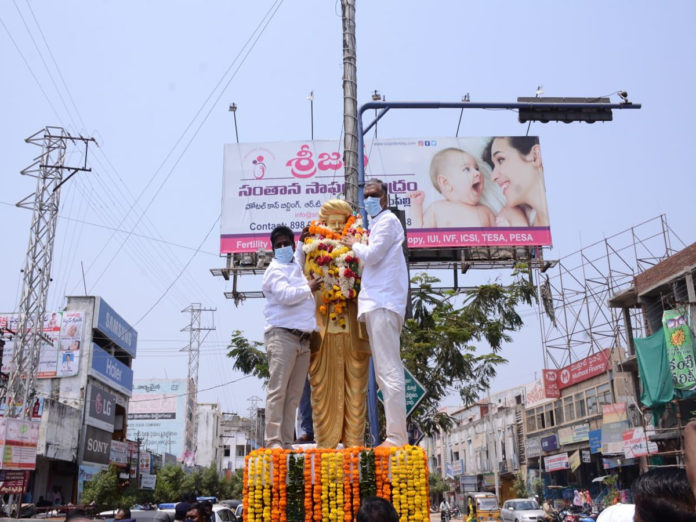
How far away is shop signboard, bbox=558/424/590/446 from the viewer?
32781 mm

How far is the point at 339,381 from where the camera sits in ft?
19.1

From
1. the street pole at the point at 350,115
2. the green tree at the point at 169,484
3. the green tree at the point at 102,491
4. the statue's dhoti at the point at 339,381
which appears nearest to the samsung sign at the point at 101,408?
the green tree at the point at 102,491

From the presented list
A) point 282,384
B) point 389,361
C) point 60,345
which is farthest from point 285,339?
point 60,345

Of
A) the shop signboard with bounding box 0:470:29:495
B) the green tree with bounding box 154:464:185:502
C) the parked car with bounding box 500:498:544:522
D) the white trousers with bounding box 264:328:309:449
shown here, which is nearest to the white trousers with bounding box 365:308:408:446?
the white trousers with bounding box 264:328:309:449

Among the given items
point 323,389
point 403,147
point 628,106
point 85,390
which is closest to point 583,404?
point 403,147

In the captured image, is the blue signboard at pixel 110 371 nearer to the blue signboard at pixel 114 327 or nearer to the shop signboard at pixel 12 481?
the blue signboard at pixel 114 327

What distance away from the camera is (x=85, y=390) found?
31.8 m

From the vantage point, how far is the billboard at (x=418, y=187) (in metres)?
20.9

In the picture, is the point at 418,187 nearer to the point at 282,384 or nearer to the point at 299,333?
A: the point at 299,333

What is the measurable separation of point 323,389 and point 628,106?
6.74m

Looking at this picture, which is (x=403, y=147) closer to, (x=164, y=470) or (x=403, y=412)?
(x=403, y=412)

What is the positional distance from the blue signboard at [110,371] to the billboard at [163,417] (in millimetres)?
16312

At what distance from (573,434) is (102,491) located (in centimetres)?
2206

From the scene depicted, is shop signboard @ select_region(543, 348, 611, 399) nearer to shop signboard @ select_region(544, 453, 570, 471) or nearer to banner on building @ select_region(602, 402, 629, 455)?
banner on building @ select_region(602, 402, 629, 455)
